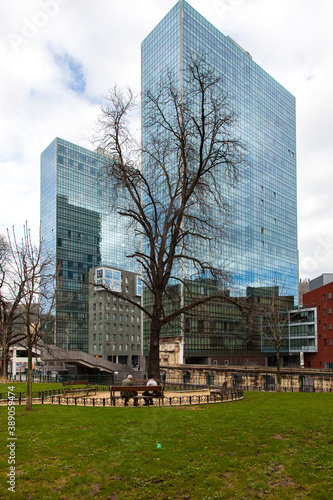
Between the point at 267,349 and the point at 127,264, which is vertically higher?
the point at 127,264

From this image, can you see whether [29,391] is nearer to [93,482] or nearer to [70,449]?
[70,449]

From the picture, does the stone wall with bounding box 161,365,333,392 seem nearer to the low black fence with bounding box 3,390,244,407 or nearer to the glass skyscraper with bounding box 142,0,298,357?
the low black fence with bounding box 3,390,244,407

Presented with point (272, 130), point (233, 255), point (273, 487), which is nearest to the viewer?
point (273, 487)

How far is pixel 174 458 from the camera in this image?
29.3 feet

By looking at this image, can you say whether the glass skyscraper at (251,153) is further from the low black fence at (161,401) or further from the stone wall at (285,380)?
the low black fence at (161,401)

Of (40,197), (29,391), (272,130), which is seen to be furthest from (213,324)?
(40,197)

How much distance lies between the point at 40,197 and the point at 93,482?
140857mm

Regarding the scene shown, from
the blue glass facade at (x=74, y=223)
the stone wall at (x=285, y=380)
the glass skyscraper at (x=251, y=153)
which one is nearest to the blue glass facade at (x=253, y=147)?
the glass skyscraper at (x=251, y=153)

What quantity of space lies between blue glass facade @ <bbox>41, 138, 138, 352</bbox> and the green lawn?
113m

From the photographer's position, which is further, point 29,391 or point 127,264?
point 127,264

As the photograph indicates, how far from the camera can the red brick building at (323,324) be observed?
64.2 metres

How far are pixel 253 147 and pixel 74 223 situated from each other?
209ft

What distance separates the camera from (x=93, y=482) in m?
7.82

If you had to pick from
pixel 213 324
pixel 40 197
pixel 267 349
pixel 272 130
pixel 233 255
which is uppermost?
pixel 272 130
